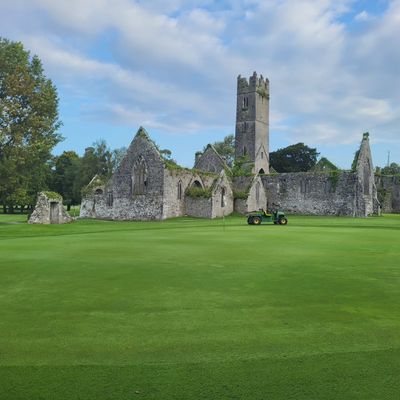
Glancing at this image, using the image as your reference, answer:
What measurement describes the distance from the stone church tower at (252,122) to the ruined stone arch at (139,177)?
25.7 metres

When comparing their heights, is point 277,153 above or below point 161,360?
above

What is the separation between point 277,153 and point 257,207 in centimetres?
4351

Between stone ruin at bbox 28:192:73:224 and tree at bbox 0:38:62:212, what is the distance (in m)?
4.17

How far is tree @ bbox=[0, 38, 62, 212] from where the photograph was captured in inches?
1492

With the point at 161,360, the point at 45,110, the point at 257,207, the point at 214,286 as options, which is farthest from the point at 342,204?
the point at 161,360

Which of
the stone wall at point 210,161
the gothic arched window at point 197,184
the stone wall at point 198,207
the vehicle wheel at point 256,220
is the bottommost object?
the vehicle wheel at point 256,220

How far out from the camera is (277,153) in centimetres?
9356

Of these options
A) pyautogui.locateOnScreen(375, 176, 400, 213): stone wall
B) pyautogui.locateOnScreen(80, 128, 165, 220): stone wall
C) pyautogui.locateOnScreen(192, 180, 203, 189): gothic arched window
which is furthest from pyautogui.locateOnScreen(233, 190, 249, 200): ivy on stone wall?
pyautogui.locateOnScreen(375, 176, 400, 213): stone wall

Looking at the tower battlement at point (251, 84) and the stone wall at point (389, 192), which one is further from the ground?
the tower battlement at point (251, 84)

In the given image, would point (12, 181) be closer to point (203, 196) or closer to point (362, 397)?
point (203, 196)

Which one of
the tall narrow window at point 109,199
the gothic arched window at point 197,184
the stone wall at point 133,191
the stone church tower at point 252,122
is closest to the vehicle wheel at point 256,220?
the stone wall at point 133,191

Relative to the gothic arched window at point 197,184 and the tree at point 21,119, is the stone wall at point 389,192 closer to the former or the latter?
the gothic arched window at point 197,184

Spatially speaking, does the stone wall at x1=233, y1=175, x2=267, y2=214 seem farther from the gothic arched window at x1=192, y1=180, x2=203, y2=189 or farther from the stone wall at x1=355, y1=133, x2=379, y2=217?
the stone wall at x1=355, y1=133, x2=379, y2=217

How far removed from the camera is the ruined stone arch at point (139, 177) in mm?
44628
